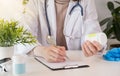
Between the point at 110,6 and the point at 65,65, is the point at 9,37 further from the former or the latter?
the point at 110,6

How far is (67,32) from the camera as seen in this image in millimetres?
1639

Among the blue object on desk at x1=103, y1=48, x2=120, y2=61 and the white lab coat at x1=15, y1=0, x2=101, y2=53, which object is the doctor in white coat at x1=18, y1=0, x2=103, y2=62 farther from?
the blue object on desk at x1=103, y1=48, x2=120, y2=61

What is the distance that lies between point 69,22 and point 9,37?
0.72 m

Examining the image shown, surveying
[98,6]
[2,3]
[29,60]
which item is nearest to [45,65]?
[29,60]

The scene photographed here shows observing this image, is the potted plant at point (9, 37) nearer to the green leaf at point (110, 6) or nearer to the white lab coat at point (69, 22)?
the white lab coat at point (69, 22)

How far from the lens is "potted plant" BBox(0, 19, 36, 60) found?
3.21ft

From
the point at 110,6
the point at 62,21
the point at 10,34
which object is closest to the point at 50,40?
the point at 62,21

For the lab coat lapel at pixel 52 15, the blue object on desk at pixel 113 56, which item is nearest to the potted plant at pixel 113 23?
the lab coat lapel at pixel 52 15

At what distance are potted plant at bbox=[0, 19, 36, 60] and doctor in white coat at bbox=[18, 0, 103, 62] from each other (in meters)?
0.46

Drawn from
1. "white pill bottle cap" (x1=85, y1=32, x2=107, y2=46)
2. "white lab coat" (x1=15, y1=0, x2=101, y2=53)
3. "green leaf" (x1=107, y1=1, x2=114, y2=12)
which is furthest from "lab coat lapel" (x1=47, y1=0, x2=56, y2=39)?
"green leaf" (x1=107, y1=1, x2=114, y2=12)

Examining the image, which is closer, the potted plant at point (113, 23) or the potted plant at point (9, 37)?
the potted plant at point (9, 37)

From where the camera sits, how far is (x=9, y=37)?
0.98 metres

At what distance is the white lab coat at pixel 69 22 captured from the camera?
1.55 m

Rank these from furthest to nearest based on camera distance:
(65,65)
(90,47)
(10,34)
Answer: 1. (90,47)
2. (65,65)
3. (10,34)
